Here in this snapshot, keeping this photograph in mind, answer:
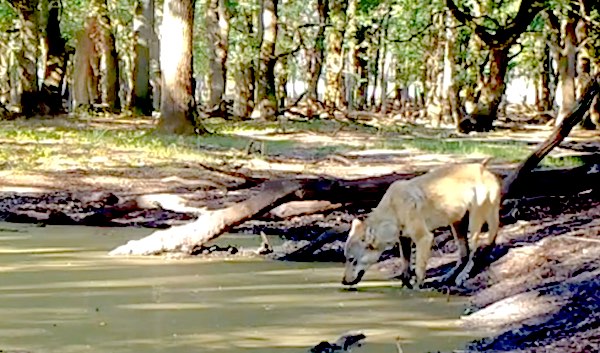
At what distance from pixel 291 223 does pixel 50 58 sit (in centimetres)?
1852

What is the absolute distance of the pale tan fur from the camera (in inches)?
362

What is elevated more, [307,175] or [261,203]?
[261,203]

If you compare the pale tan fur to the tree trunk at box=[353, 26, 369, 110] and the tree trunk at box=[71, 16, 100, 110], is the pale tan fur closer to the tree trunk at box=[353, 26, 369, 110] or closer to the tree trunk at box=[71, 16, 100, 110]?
the tree trunk at box=[71, 16, 100, 110]

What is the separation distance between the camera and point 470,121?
3338cm

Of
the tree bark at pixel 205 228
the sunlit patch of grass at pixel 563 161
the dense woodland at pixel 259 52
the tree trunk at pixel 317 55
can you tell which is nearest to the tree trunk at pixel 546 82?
the dense woodland at pixel 259 52

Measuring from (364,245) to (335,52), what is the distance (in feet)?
104

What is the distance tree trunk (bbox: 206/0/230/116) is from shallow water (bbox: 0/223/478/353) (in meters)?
26.9

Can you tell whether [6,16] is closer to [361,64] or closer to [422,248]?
[361,64]

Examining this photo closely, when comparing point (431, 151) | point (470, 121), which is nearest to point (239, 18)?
point (470, 121)

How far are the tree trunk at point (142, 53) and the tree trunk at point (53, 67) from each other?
2483 millimetres

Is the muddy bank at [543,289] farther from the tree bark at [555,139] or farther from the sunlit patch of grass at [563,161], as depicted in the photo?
the sunlit patch of grass at [563,161]

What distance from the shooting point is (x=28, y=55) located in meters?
29.1

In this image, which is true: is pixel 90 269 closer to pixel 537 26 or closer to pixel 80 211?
pixel 80 211

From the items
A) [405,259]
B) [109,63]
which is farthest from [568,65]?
[405,259]
